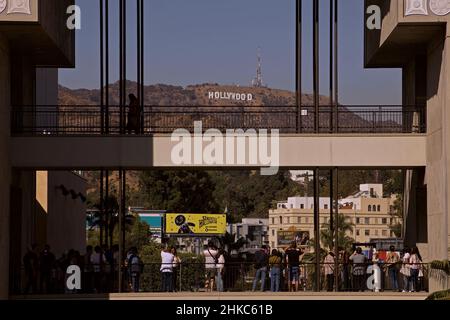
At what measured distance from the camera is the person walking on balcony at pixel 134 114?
3734 cm

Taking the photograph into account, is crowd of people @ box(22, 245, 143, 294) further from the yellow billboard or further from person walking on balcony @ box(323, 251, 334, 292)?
the yellow billboard

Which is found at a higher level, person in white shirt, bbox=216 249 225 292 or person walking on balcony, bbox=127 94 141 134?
person walking on balcony, bbox=127 94 141 134

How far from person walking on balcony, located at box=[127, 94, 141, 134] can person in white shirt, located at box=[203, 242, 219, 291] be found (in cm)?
413

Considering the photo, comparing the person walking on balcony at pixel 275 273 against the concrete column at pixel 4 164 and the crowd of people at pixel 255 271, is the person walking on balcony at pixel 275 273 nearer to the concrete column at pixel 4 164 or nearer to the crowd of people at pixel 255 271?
the crowd of people at pixel 255 271

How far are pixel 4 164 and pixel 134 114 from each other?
14.5 ft

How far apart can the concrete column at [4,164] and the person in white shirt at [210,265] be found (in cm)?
572

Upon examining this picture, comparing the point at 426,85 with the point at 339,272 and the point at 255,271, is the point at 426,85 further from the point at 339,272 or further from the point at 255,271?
the point at 255,271

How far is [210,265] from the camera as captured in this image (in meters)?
36.9

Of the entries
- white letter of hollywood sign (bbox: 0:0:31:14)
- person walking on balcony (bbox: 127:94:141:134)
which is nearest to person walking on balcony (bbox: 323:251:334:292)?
person walking on balcony (bbox: 127:94:141:134)

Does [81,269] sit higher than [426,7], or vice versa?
[426,7]

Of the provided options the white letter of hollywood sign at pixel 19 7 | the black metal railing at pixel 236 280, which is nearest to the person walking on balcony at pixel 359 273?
the black metal railing at pixel 236 280

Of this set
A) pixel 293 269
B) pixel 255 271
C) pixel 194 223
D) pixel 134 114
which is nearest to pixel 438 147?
pixel 293 269

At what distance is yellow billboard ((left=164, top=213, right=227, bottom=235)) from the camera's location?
270 feet

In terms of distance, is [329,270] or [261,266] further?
[329,270]
